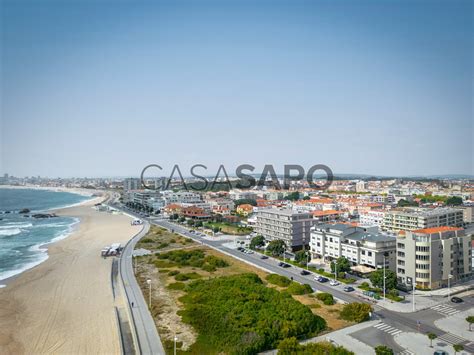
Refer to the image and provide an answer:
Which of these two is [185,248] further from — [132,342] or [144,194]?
[144,194]

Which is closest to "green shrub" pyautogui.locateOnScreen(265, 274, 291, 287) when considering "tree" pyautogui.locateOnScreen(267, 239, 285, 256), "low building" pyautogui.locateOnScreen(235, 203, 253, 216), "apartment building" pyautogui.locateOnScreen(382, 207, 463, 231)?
"tree" pyautogui.locateOnScreen(267, 239, 285, 256)

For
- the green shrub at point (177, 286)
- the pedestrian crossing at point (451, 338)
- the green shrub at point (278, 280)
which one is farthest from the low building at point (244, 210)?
the pedestrian crossing at point (451, 338)

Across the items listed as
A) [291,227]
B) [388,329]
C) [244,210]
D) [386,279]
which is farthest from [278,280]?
[244,210]

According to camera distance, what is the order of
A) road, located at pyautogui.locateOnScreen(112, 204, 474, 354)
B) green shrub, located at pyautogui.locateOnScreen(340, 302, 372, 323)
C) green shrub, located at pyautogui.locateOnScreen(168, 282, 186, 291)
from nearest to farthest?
road, located at pyautogui.locateOnScreen(112, 204, 474, 354) → green shrub, located at pyautogui.locateOnScreen(340, 302, 372, 323) → green shrub, located at pyautogui.locateOnScreen(168, 282, 186, 291)

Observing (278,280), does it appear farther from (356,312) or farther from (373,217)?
(373,217)

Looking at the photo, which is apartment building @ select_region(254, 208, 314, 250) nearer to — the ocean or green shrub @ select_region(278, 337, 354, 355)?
green shrub @ select_region(278, 337, 354, 355)
